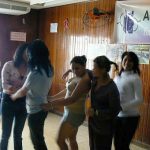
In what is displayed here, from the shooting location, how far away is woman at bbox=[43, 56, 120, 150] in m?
2.06

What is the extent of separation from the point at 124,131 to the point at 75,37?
284 cm

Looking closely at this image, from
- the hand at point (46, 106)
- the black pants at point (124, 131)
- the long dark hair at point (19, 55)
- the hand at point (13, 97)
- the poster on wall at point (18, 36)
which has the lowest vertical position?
the black pants at point (124, 131)

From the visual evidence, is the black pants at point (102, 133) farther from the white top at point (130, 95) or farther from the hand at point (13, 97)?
the hand at point (13, 97)

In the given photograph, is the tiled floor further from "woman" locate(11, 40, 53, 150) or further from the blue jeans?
"woman" locate(11, 40, 53, 150)

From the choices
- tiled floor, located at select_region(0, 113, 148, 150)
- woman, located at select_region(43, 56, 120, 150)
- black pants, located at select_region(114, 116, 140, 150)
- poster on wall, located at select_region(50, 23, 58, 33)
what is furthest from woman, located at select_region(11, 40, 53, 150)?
poster on wall, located at select_region(50, 23, 58, 33)

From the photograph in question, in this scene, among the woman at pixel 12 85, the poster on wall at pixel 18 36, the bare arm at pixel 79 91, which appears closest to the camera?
the bare arm at pixel 79 91

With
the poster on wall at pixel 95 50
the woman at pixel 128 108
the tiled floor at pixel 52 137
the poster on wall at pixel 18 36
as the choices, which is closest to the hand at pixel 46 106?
the woman at pixel 128 108

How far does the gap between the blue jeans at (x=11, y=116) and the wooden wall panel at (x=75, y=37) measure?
1897 mm

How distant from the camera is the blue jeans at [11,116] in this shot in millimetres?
2670

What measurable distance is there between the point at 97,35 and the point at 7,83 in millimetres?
2305

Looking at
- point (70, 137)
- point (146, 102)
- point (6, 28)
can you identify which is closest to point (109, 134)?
point (70, 137)

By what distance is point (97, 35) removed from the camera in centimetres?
459

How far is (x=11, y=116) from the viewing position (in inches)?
106

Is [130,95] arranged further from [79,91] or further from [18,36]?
[18,36]
